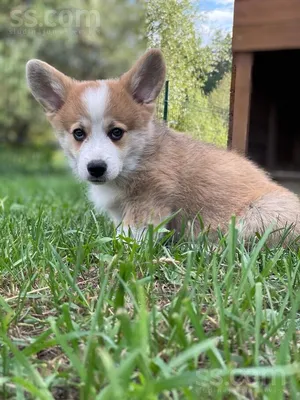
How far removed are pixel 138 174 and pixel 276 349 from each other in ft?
4.49

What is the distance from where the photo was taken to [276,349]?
1229mm

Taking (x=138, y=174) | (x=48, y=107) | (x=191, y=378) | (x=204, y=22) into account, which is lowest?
(x=191, y=378)

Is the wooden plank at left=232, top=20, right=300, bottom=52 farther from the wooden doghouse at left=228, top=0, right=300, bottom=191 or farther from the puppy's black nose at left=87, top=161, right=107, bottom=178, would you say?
the puppy's black nose at left=87, top=161, right=107, bottom=178

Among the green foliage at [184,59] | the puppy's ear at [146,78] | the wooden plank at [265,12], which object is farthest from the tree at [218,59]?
the puppy's ear at [146,78]

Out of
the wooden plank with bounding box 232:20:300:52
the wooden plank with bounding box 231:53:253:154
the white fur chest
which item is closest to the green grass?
the white fur chest

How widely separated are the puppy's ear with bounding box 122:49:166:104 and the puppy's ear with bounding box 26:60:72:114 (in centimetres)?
30

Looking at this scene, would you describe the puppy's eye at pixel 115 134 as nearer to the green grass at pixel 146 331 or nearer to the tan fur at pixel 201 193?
the tan fur at pixel 201 193

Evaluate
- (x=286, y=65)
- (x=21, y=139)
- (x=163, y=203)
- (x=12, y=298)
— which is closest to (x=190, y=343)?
(x=12, y=298)

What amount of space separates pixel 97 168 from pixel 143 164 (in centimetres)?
26

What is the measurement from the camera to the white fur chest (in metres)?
2.53

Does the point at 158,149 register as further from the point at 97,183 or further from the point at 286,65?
the point at 286,65

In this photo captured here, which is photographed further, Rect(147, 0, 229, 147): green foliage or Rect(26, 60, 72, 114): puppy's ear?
Rect(147, 0, 229, 147): green foliage

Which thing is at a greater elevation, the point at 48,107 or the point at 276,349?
the point at 48,107

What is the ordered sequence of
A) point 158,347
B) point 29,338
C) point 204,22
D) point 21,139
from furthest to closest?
point 21,139
point 204,22
point 29,338
point 158,347
